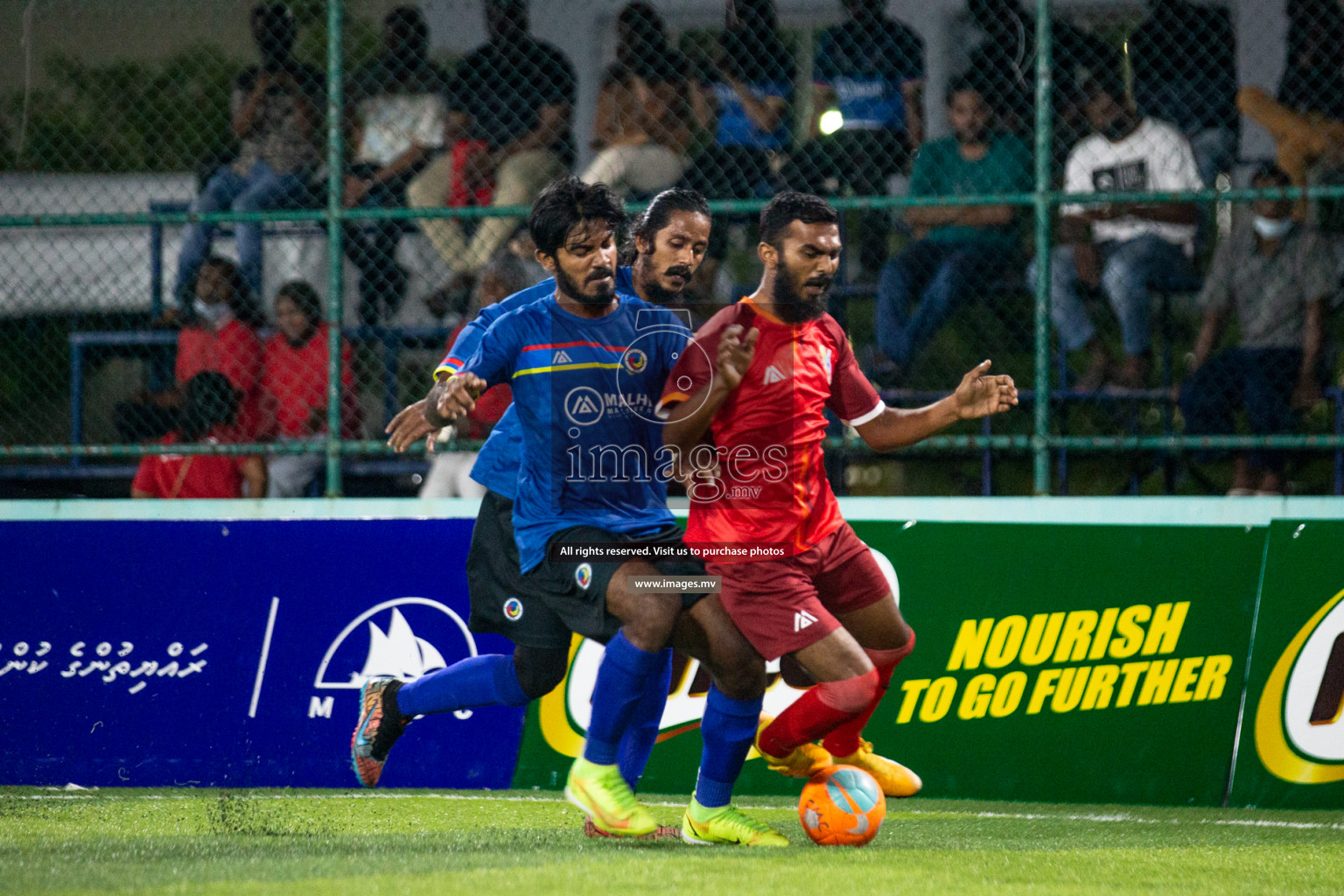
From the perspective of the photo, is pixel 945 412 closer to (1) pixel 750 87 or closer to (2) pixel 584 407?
(2) pixel 584 407

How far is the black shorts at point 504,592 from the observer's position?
5008 mm

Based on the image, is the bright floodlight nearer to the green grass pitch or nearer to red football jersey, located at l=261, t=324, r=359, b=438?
red football jersey, located at l=261, t=324, r=359, b=438

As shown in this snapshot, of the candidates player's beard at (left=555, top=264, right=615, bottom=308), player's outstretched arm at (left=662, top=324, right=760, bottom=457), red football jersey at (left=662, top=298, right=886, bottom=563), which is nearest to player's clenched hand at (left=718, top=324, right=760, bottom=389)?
player's outstretched arm at (left=662, top=324, right=760, bottom=457)

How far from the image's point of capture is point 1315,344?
6844 mm

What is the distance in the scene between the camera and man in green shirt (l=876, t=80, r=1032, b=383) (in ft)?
23.4

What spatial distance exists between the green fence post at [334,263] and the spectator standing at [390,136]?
895mm

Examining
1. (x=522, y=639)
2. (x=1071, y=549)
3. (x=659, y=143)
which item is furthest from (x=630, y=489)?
(x=659, y=143)

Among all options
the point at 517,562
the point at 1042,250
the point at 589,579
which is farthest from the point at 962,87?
the point at 589,579

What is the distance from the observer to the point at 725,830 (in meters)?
4.63

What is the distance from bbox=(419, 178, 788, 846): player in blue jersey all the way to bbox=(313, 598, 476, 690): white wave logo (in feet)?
5.47

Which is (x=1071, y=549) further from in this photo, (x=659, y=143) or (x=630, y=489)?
(x=659, y=143)

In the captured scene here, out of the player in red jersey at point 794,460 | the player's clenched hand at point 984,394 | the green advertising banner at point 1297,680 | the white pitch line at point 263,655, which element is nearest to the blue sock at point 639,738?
the player in red jersey at point 794,460

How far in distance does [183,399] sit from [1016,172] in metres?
4.24

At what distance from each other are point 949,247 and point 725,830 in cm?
354
